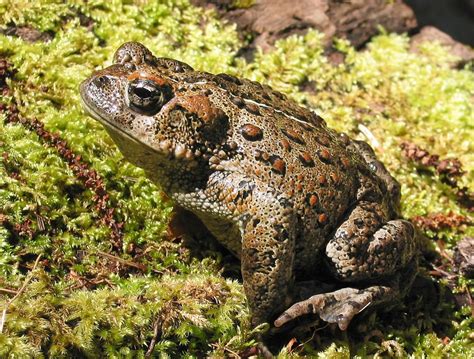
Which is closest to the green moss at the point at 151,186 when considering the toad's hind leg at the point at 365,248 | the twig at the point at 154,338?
the twig at the point at 154,338

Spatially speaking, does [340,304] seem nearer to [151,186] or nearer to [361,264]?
[361,264]

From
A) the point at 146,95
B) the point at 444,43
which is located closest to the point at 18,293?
the point at 146,95

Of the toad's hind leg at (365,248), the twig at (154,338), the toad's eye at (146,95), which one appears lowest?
the twig at (154,338)

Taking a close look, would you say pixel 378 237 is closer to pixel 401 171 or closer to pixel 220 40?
pixel 401 171

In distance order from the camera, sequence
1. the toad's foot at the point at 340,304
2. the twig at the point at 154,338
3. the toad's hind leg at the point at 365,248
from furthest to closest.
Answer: the toad's hind leg at the point at 365,248, the toad's foot at the point at 340,304, the twig at the point at 154,338

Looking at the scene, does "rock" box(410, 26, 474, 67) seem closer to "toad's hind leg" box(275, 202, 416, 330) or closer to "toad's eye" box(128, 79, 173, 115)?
"toad's hind leg" box(275, 202, 416, 330)

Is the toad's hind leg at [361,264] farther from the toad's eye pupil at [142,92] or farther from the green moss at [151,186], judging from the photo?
the toad's eye pupil at [142,92]
